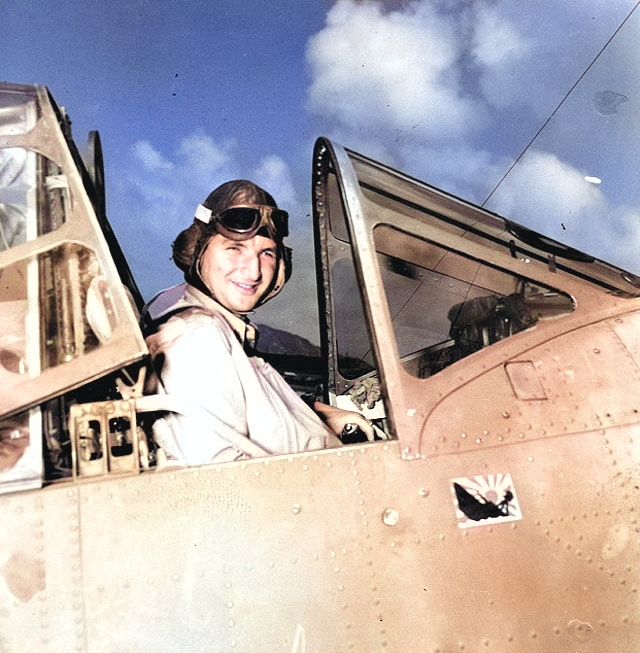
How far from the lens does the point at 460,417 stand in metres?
2.09

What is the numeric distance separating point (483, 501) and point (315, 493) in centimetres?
59

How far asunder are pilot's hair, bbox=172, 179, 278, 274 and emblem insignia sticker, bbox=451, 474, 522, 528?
5.91 ft

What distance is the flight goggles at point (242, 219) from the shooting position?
3.06 meters

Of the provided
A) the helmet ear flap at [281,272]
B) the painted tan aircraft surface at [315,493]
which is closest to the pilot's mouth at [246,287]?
the helmet ear flap at [281,272]

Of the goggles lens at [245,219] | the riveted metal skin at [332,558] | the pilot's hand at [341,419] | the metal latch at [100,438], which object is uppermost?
the goggles lens at [245,219]

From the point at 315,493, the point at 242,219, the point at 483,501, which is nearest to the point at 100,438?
the point at 315,493

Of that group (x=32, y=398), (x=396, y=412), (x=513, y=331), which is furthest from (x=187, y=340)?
(x=513, y=331)

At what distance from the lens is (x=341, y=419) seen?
3348 mm

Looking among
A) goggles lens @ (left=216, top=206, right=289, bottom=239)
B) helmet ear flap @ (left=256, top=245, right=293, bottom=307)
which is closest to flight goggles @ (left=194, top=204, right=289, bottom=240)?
goggles lens @ (left=216, top=206, right=289, bottom=239)

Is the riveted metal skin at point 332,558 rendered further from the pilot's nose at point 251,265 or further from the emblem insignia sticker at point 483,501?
the pilot's nose at point 251,265

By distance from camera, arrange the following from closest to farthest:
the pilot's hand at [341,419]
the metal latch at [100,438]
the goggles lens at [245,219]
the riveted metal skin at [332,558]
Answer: the riveted metal skin at [332,558]
the metal latch at [100,438]
the goggles lens at [245,219]
the pilot's hand at [341,419]

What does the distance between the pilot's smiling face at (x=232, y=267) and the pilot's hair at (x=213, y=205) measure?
76 mm

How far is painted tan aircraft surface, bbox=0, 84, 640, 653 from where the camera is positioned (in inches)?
71.7

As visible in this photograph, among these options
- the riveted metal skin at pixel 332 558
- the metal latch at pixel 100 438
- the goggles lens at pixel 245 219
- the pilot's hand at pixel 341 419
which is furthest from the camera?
the pilot's hand at pixel 341 419
